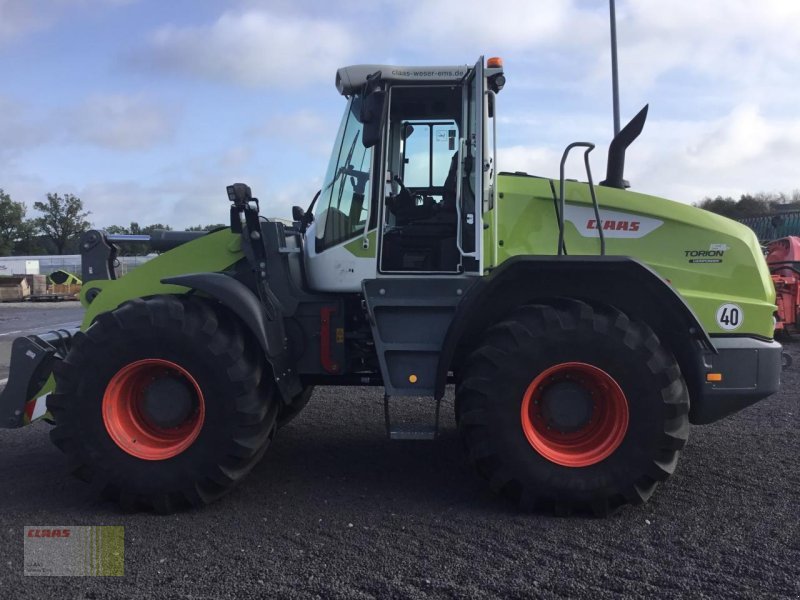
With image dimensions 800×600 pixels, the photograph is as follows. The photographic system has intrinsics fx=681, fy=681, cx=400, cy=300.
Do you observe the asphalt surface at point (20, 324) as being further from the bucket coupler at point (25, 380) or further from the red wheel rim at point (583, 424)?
the red wheel rim at point (583, 424)

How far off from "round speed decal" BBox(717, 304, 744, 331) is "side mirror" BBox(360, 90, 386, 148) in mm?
2498

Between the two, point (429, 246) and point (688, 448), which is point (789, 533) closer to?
point (688, 448)

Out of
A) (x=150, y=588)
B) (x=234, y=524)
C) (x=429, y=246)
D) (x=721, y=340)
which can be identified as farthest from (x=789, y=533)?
(x=150, y=588)

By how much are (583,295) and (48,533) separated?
3529 mm

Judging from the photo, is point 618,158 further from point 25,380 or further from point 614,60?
point 614,60

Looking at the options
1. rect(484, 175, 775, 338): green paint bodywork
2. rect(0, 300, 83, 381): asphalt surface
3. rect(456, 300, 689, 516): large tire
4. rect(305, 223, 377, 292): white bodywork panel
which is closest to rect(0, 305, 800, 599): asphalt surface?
rect(456, 300, 689, 516): large tire

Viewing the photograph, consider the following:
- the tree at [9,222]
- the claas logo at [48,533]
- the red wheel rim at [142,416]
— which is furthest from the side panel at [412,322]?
the tree at [9,222]

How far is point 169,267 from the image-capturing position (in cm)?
490

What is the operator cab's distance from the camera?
442cm

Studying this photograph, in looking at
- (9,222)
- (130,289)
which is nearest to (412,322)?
(130,289)

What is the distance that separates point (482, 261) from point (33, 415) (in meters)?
3.23

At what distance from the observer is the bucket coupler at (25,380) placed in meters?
4.59

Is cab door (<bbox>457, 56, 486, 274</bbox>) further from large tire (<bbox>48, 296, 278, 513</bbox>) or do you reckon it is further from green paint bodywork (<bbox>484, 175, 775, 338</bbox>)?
large tire (<bbox>48, 296, 278, 513</bbox>)

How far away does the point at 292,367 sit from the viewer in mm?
4742
